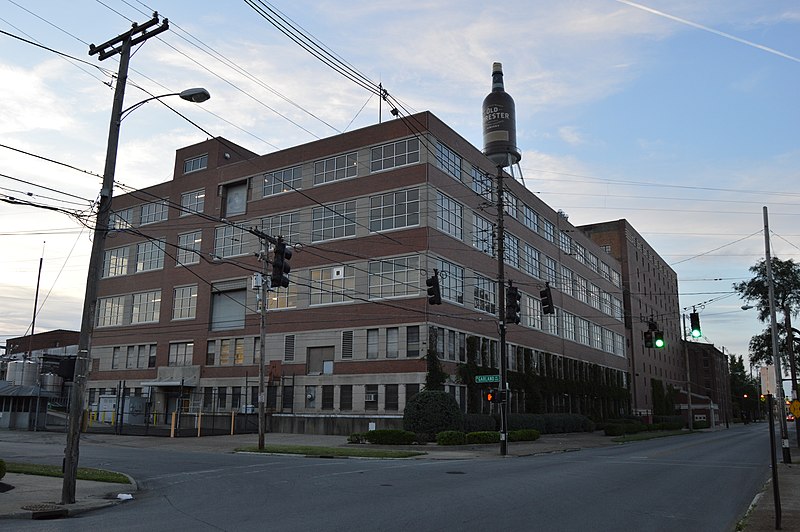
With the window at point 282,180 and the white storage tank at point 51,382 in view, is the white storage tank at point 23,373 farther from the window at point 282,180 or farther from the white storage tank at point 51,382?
the window at point 282,180

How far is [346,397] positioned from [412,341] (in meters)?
6.15

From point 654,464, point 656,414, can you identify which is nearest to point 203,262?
point 654,464

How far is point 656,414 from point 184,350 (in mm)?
72049

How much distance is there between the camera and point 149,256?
59.8 metres

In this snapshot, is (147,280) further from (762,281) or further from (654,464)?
(762,281)

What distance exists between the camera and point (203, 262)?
55094mm

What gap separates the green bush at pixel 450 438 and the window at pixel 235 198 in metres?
27.7

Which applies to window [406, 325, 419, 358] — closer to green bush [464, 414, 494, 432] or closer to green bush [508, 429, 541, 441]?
green bush [464, 414, 494, 432]

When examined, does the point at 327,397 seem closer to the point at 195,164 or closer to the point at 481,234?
the point at 481,234

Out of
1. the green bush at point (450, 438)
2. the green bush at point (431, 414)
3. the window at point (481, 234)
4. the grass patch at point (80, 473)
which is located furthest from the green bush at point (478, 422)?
the grass patch at point (80, 473)

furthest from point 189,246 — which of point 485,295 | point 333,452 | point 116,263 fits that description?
point 333,452

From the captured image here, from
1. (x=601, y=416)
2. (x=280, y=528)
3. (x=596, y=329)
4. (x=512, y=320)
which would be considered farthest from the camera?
(x=596, y=329)

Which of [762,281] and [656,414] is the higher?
[762,281]

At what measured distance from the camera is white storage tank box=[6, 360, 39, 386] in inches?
2098
